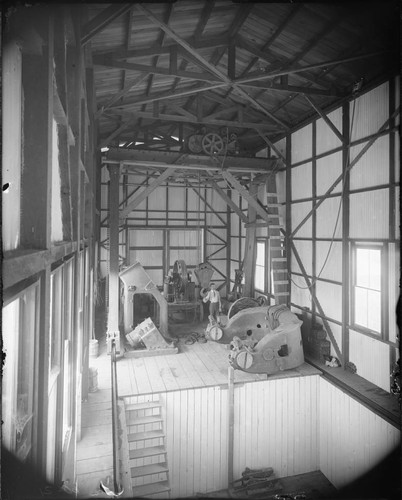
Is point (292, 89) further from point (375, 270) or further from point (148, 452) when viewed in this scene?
point (148, 452)

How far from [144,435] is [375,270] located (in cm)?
683

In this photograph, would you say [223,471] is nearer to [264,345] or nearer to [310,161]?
[264,345]

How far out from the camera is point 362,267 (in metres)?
8.48

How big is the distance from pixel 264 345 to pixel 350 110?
683 centimetres

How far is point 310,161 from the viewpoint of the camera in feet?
35.2

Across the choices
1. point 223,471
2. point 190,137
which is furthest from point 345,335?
point 190,137

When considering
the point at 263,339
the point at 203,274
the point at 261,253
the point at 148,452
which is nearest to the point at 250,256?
the point at 203,274

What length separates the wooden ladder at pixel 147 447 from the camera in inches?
272

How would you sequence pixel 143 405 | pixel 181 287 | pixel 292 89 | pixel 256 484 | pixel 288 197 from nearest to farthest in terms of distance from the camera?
pixel 143 405
pixel 256 484
pixel 292 89
pixel 288 197
pixel 181 287

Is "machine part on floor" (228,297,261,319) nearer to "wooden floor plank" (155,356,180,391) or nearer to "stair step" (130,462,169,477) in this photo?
"wooden floor plank" (155,356,180,391)

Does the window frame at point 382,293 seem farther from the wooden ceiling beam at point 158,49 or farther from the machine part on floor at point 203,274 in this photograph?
the machine part on floor at point 203,274

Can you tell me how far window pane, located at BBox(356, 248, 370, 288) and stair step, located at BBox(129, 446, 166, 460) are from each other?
6435 mm

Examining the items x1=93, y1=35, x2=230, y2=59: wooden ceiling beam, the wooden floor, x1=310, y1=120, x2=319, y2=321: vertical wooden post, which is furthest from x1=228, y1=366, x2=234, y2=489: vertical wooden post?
x1=93, y1=35, x2=230, y2=59: wooden ceiling beam

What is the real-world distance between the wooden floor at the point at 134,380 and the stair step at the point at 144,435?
2.88 ft
